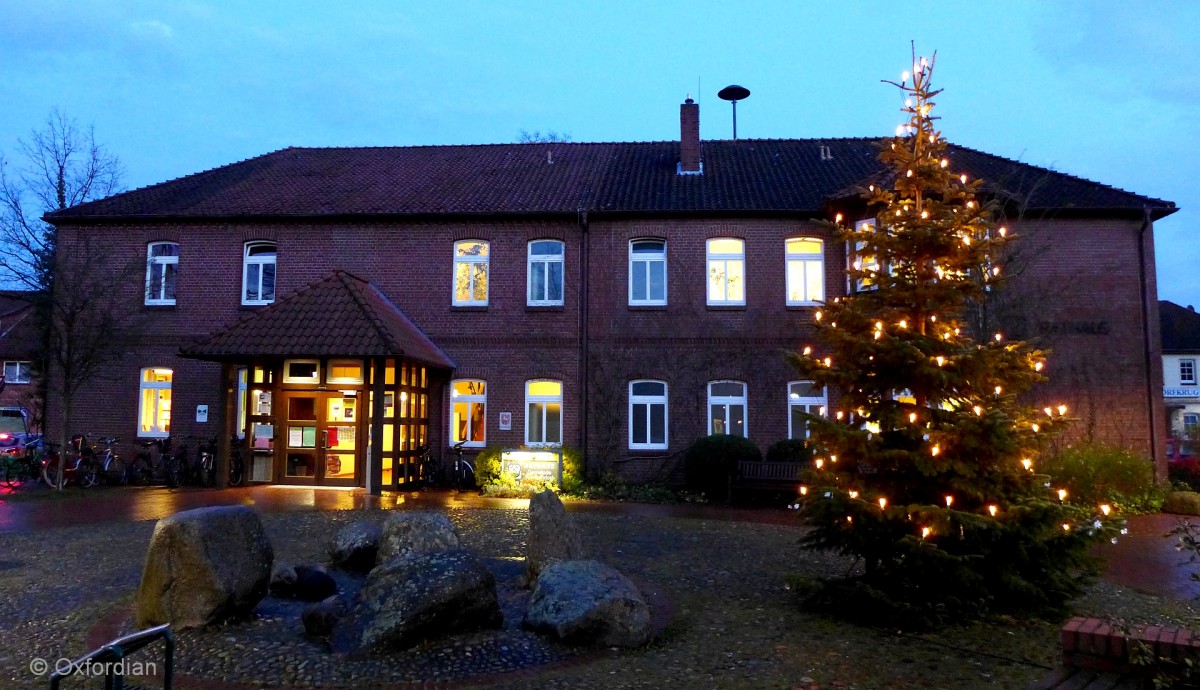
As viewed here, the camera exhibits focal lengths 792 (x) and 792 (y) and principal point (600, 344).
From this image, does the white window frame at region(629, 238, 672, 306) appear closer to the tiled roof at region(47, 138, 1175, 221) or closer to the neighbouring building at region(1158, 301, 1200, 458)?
the tiled roof at region(47, 138, 1175, 221)

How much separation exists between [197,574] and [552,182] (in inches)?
646

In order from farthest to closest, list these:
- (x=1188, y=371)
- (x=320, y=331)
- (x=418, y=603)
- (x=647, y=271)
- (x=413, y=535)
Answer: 1. (x=1188, y=371)
2. (x=647, y=271)
3. (x=320, y=331)
4. (x=413, y=535)
5. (x=418, y=603)

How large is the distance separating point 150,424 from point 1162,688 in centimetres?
2085

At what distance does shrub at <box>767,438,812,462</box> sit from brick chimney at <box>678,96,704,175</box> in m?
8.41

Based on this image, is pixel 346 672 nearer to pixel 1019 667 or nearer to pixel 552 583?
pixel 552 583

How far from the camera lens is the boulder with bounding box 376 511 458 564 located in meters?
7.80

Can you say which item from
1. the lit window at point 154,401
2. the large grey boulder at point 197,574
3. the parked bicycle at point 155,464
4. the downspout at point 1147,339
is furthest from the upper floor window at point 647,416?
the large grey boulder at point 197,574

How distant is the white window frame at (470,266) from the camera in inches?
769

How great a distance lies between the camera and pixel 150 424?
19.6 m

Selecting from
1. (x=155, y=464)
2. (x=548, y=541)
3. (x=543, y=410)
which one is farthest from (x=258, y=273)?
(x=548, y=541)

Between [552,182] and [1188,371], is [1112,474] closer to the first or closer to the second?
[552,182]

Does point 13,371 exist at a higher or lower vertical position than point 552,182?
lower

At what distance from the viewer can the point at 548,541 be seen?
7.72 metres

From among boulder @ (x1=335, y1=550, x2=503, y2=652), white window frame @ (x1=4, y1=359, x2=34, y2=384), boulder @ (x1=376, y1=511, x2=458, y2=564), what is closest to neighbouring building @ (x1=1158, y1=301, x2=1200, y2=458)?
boulder @ (x1=376, y1=511, x2=458, y2=564)
